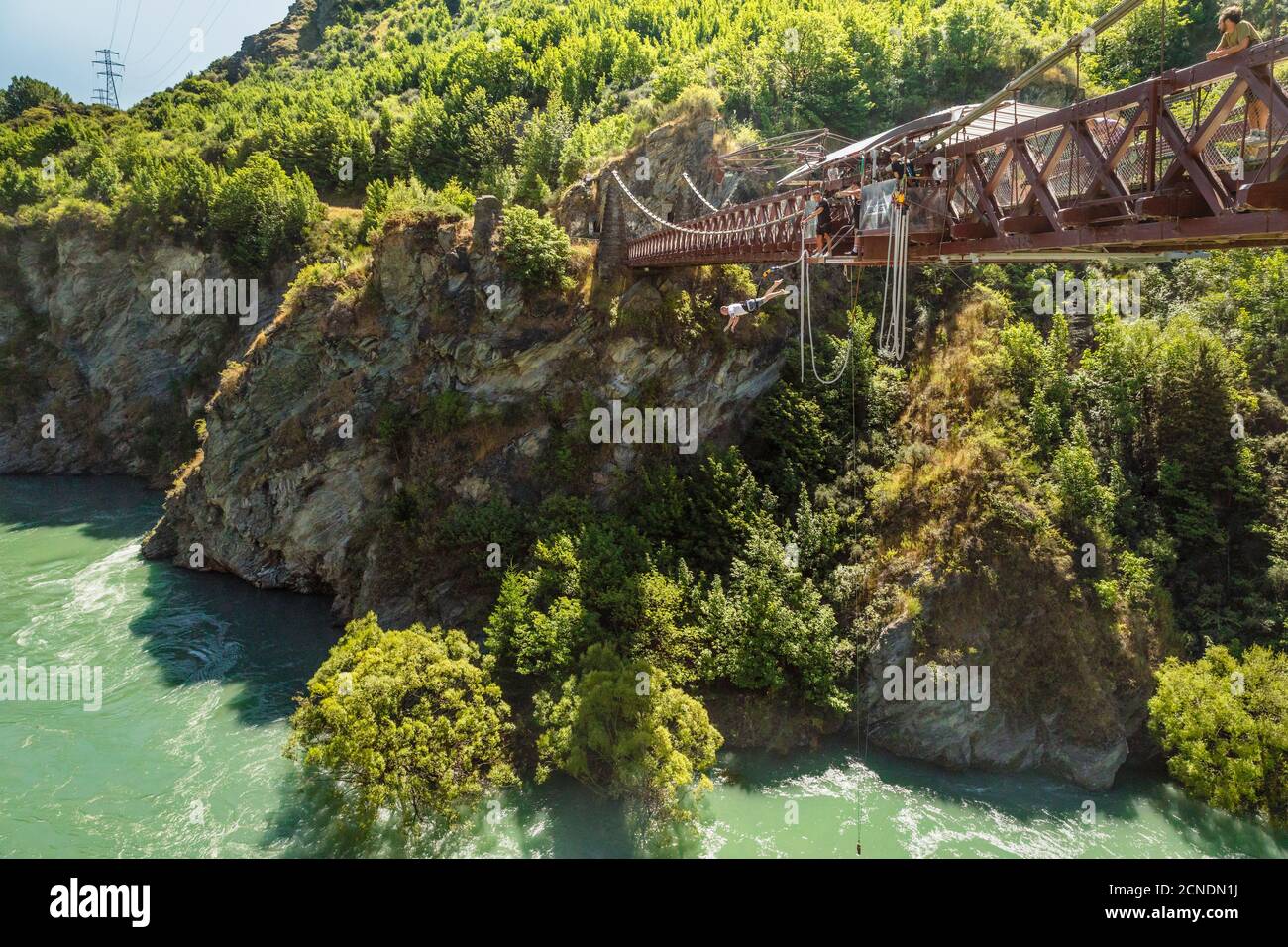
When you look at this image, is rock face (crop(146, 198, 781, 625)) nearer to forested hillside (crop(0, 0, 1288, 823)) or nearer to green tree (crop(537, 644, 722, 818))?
forested hillside (crop(0, 0, 1288, 823))

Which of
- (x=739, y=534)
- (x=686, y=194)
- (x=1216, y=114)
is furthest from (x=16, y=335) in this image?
(x=1216, y=114)

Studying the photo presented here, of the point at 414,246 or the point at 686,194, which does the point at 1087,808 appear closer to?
the point at 686,194

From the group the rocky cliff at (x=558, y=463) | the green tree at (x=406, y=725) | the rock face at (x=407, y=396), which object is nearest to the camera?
the green tree at (x=406, y=725)

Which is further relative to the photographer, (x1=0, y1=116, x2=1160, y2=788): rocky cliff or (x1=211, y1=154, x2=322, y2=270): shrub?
(x1=211, y1=154, x2=322, y2=270): shrub

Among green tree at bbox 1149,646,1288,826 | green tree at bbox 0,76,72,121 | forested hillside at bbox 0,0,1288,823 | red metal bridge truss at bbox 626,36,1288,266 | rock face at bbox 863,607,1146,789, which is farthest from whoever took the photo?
green tree at bbox 0,76,72,121

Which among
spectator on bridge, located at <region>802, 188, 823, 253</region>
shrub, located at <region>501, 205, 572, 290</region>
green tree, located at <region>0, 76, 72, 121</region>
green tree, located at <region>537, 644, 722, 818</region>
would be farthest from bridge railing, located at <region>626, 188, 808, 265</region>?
green tree, located at <region>0, 76, 72, 121</region>

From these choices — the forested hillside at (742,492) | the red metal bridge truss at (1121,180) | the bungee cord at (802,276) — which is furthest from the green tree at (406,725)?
the red metal bridge truss at (1121,180)

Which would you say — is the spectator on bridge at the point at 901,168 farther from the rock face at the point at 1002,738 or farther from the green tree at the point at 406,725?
the green tree at the point at 406,725
